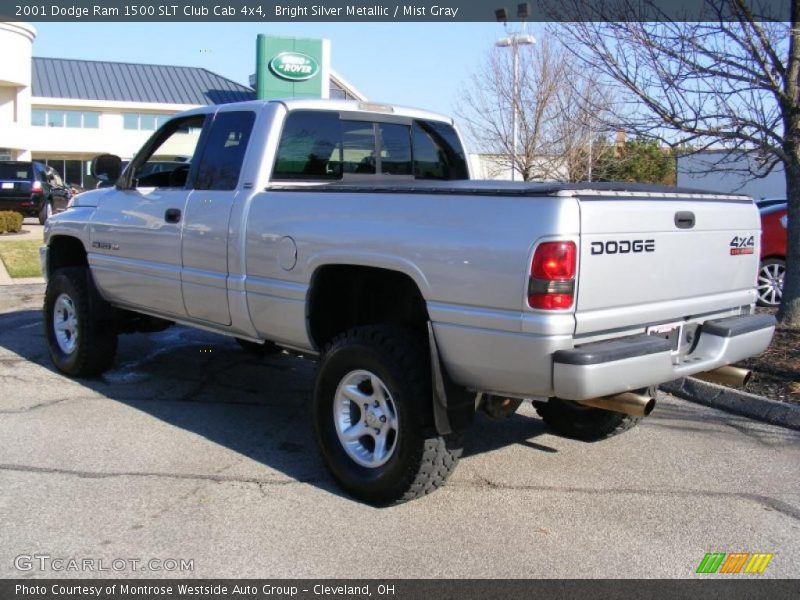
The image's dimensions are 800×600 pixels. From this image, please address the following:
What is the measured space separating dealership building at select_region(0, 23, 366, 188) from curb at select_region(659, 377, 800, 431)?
40507 mm

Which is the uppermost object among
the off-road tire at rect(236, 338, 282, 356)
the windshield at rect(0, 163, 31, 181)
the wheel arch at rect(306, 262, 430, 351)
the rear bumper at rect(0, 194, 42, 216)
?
the windshield at rect(0, 163, 31, 181)

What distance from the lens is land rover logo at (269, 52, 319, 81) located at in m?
38.2

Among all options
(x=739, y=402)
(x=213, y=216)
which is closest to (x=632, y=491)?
(x=739, y=402)

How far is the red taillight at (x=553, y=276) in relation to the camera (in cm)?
350

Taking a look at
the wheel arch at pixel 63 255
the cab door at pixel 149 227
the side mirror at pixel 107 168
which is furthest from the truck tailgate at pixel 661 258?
the wheel arch at pixel 63 255

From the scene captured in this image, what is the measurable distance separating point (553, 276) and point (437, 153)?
2846mm

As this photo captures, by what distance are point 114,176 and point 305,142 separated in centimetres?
201

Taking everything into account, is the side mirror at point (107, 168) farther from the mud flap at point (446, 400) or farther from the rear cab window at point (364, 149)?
the mud flap at point (446, 400)

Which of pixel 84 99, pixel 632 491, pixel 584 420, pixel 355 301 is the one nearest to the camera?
pixel 632 491

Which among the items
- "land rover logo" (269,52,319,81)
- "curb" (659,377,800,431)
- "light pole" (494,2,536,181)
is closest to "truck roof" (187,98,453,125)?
"curb" (659,377,800,431)

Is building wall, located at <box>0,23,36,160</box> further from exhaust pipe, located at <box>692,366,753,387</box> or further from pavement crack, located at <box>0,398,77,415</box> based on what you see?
exhaust pipe, located at <box>692,366,753,387</box>

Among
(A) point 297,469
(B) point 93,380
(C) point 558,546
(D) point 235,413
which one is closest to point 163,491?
(A) point 297,469

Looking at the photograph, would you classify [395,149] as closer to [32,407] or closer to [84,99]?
[32,407]

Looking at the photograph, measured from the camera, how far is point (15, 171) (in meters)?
23.0
